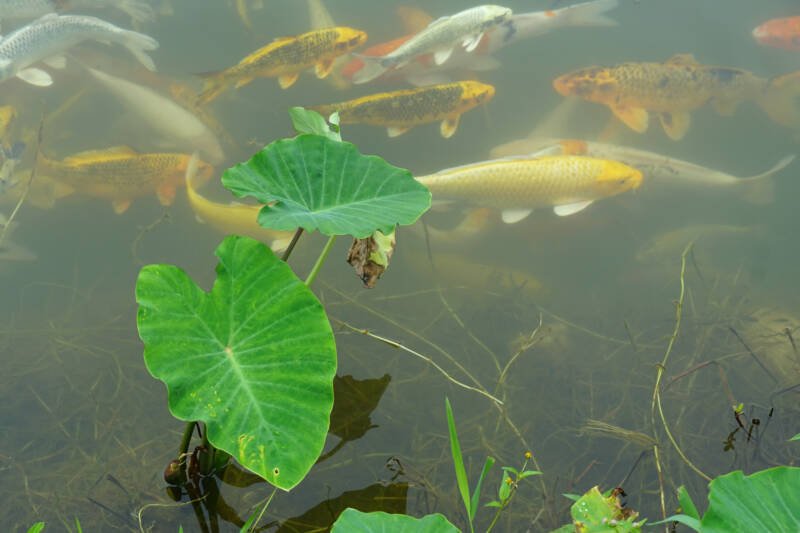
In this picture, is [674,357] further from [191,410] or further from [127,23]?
[127,23]

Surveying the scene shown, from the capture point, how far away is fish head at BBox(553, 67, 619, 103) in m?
5.05

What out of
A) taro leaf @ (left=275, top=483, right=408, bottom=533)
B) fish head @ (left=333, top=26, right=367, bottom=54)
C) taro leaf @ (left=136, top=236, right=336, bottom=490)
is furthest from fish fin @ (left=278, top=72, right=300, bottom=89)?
taro leaf @ (left=275, top=483, right=408, bottom=533)

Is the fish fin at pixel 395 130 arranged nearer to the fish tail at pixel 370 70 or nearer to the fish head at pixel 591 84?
the fish tail at pixel 370 70

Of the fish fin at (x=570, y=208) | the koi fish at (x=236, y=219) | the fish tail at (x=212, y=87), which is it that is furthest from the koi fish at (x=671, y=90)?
Answer: the koi fish at (x=236, y=219)

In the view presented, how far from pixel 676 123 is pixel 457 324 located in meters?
2.90

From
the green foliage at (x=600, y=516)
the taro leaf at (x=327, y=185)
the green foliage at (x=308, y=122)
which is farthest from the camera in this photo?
the green foliage at (x=308, y=122)

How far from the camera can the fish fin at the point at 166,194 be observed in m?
4.20

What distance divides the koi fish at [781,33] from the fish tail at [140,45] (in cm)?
498

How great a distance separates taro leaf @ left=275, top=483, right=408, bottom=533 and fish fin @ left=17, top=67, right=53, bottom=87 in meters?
3.86

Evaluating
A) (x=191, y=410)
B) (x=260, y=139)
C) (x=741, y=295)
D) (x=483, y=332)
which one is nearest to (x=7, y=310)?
(x=260, y=139)

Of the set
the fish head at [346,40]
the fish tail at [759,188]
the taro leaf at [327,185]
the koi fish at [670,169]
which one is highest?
the taro leaf at [327,185]

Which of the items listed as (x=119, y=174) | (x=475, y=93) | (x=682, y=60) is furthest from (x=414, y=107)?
(x=682, y=60)

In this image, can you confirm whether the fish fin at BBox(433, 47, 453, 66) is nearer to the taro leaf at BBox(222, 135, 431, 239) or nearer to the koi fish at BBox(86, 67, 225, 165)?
the koi fish at BBox(86, 67, 225, 165)

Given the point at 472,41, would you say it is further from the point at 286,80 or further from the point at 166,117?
the point at 166,117
